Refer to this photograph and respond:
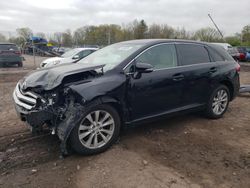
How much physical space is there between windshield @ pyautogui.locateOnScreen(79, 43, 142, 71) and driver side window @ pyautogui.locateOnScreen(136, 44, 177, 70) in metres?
0.20

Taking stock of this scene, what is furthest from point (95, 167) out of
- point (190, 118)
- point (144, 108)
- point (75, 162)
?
point (190, 118)

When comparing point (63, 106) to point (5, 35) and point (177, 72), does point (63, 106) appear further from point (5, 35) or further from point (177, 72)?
point (5, 35)

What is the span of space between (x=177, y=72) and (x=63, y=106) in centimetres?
208

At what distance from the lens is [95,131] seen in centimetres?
341

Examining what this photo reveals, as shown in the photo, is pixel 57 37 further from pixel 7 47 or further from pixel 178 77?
pixel 178 77

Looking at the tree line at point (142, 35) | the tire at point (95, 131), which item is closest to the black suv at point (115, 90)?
the tire at point (95, 131)

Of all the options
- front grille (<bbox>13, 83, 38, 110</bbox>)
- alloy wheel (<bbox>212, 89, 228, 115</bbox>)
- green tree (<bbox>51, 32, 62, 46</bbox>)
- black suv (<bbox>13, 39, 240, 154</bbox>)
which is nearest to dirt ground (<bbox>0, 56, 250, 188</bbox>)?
black suv (<bbox>13, 39, 240, 154</bbox>)

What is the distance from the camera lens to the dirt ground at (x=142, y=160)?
2873mm

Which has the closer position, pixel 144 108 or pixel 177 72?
pixel 144 108

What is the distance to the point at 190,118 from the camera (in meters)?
5.14

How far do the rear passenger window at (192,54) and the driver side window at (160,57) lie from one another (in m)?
0.17

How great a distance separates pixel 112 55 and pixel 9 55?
43.1ft

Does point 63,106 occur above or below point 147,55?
below

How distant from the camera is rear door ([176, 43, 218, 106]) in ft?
14.4
